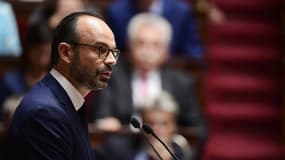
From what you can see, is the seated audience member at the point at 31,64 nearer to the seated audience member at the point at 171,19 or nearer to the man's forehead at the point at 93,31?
the seated audience member at the point at 171,19

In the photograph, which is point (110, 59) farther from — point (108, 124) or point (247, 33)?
point (247, 33)

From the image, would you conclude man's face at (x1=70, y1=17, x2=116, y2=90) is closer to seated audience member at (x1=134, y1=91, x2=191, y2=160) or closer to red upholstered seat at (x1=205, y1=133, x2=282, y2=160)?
seated audience member at (x1=134, y1=91, x2=191, y2=160)

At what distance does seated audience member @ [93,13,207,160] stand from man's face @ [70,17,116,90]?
2.79 feet

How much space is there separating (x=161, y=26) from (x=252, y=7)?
2.29ft

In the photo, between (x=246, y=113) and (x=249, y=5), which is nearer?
(x=246, y=113)

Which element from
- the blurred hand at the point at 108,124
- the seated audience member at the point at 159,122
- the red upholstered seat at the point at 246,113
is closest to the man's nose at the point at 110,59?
the seated audience member at the point at 159,122

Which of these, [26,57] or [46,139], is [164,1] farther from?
[46,139]

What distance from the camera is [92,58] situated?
2.77ft

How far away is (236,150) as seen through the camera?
2061mm

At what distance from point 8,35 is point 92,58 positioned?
1.04 meters

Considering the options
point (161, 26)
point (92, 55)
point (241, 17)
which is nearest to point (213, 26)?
point (241, 17)

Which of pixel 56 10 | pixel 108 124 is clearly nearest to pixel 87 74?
pixel 108 124

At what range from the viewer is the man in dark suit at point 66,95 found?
31.8 inches

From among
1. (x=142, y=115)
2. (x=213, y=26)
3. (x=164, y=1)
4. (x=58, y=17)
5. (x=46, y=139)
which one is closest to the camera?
(x=46, y=139)
